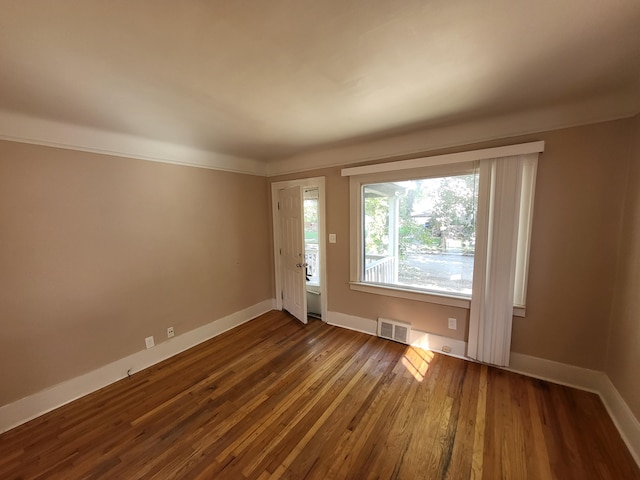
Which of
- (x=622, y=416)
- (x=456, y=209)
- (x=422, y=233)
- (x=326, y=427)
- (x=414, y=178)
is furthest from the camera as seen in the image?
(x=422, y=233)

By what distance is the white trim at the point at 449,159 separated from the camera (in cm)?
207

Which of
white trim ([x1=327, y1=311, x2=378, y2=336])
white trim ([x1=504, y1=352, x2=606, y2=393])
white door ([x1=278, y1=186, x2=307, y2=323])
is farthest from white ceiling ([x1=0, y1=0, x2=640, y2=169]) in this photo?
white trim ([x1=327, y1=311, x2=378, y2=336])

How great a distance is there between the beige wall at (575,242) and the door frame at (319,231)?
6.49ft

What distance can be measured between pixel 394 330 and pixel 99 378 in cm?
301

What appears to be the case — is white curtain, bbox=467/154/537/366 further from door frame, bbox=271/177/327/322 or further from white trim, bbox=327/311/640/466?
door frame, bbox=271/177/327/322

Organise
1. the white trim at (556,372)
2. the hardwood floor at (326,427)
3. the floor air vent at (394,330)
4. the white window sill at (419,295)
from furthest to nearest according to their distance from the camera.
A: 1. the floor air vent at (394,330)
2. the white window sill at (419,295)
3. the white trim at (556,372)
4. the hardwood floor at (326,427)

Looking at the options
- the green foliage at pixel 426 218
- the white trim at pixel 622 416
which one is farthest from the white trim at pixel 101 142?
the white trim at pixel 622 416

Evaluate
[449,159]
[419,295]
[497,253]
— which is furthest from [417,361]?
[449,159]

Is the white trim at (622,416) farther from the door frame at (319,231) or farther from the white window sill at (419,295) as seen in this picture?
the door frame at (319,231)

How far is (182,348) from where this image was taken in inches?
114

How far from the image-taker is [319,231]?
134 inches

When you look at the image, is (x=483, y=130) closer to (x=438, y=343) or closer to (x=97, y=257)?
(x=438, y=343)

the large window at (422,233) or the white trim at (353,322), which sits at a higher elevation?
the large window at (422,233)

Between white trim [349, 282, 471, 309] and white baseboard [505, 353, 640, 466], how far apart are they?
634 mm
